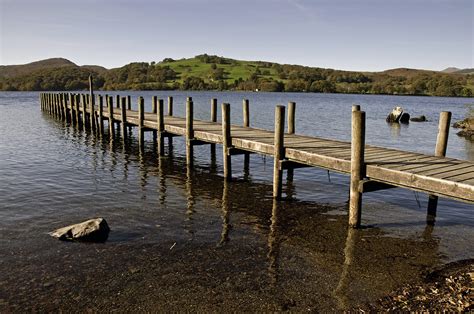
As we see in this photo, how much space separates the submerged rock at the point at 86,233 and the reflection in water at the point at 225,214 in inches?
115

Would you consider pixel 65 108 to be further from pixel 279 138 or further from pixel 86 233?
pixel 86 233

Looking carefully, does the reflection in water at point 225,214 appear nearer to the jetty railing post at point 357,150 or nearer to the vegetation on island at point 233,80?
the jetty railing post at point 357,150

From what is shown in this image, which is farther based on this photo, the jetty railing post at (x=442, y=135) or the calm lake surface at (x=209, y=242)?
the jetty railing post at (x=442, y=135)

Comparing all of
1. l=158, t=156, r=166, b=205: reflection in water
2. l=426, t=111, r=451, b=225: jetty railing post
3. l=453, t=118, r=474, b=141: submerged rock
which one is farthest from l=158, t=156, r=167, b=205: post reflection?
l=453, t=118, r=474, b=141: submerged rock

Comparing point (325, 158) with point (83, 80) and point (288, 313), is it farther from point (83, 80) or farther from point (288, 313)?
point (83, 80)

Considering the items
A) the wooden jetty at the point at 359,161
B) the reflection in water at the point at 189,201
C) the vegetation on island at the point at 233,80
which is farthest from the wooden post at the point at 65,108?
the vegetation on island at the point at 233,80

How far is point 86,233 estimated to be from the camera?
920 cm

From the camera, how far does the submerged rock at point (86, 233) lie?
30.3ft

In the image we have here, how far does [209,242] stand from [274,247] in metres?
1.58

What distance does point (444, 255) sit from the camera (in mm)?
Result: 8648

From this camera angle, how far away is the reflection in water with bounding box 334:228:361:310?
267 inches

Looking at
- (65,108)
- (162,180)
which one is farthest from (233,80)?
(162,180)

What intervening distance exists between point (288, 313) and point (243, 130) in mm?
11430

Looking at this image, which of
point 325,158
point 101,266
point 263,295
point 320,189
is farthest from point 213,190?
point 263,295
